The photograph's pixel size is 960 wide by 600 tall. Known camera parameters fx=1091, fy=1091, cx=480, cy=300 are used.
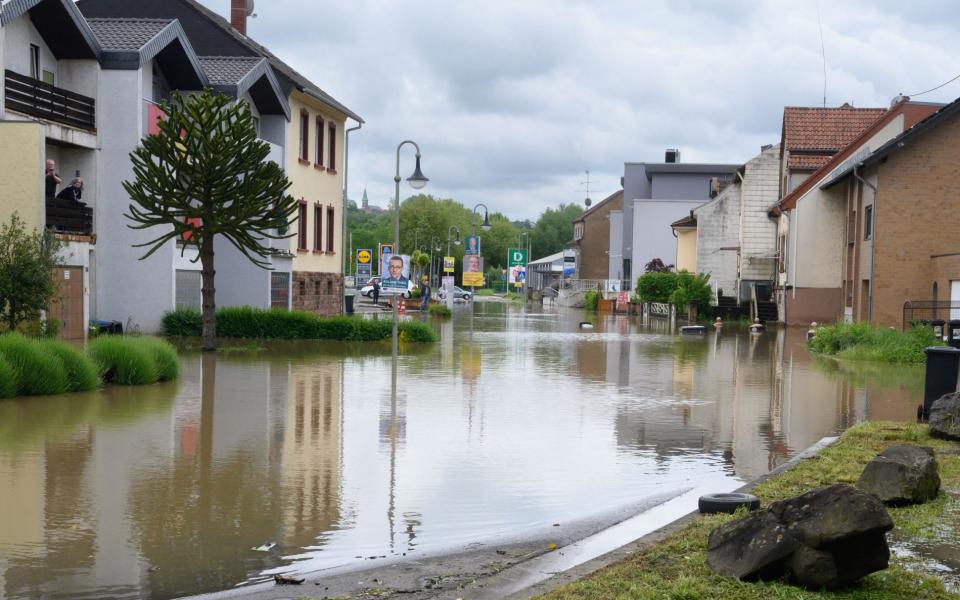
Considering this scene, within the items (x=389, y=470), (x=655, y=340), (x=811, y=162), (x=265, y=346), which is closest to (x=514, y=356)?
(x=265, y=346)

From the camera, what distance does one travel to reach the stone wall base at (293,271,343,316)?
140ft

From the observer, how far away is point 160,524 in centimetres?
898

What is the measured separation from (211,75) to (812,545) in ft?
109

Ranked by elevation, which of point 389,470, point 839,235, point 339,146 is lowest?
point 389,470

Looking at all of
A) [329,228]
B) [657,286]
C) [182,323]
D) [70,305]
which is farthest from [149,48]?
[657,286]

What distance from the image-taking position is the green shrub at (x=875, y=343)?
88.9ft

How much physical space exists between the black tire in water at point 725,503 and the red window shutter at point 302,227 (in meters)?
34.5

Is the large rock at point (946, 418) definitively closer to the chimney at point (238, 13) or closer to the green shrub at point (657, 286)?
the chimney at point (238, 13)

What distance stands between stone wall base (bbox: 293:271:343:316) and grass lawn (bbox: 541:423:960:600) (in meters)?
33.4

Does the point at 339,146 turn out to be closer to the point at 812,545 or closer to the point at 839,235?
the point at 839,235

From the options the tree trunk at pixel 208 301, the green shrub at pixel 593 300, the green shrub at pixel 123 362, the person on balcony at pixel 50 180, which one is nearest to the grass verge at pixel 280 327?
the tree trunk at pixel 208 301

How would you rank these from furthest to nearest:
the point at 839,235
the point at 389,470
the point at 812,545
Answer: the point at 839,235 < the point at 389,470 < the point at 812,545

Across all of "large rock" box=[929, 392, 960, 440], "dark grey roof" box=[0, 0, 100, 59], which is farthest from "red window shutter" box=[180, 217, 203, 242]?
"large rock" box=[929, 392, 960, 440]

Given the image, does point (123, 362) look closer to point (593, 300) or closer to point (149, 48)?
point (149, 48)
